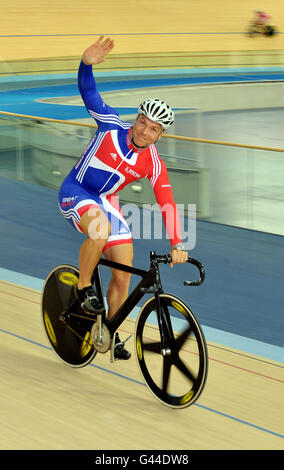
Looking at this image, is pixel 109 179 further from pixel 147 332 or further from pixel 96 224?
pixel 147 332

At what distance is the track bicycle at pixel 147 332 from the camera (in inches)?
114

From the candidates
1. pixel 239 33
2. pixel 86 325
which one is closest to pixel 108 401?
pixel 86 325

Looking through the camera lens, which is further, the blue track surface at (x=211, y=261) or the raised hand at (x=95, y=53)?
the blue track surface at (x=211, y=261)

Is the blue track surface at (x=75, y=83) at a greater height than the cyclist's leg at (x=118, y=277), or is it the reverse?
the cyclist's leg at (x=118, y=277)

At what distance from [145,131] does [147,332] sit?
81cm

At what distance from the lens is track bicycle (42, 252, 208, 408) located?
290 cm

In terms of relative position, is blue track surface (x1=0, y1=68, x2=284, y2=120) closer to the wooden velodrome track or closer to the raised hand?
the wooden velodrome track

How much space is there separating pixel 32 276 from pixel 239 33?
2678 centimetres

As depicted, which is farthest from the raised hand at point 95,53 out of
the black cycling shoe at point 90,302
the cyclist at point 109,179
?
the black cycling shoe at point 90,302

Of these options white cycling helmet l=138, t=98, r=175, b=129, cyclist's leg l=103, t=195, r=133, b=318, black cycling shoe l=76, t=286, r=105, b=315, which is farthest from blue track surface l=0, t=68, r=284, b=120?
white cycling helmet l=138, t=98, r=175, b=129

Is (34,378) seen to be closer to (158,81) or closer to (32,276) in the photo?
(32,276)

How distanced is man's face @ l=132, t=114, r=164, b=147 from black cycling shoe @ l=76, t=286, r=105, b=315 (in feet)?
2.10

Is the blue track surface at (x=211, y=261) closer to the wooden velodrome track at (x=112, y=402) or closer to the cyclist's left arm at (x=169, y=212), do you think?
the wooden velodrome track at (x=112, y=402)
